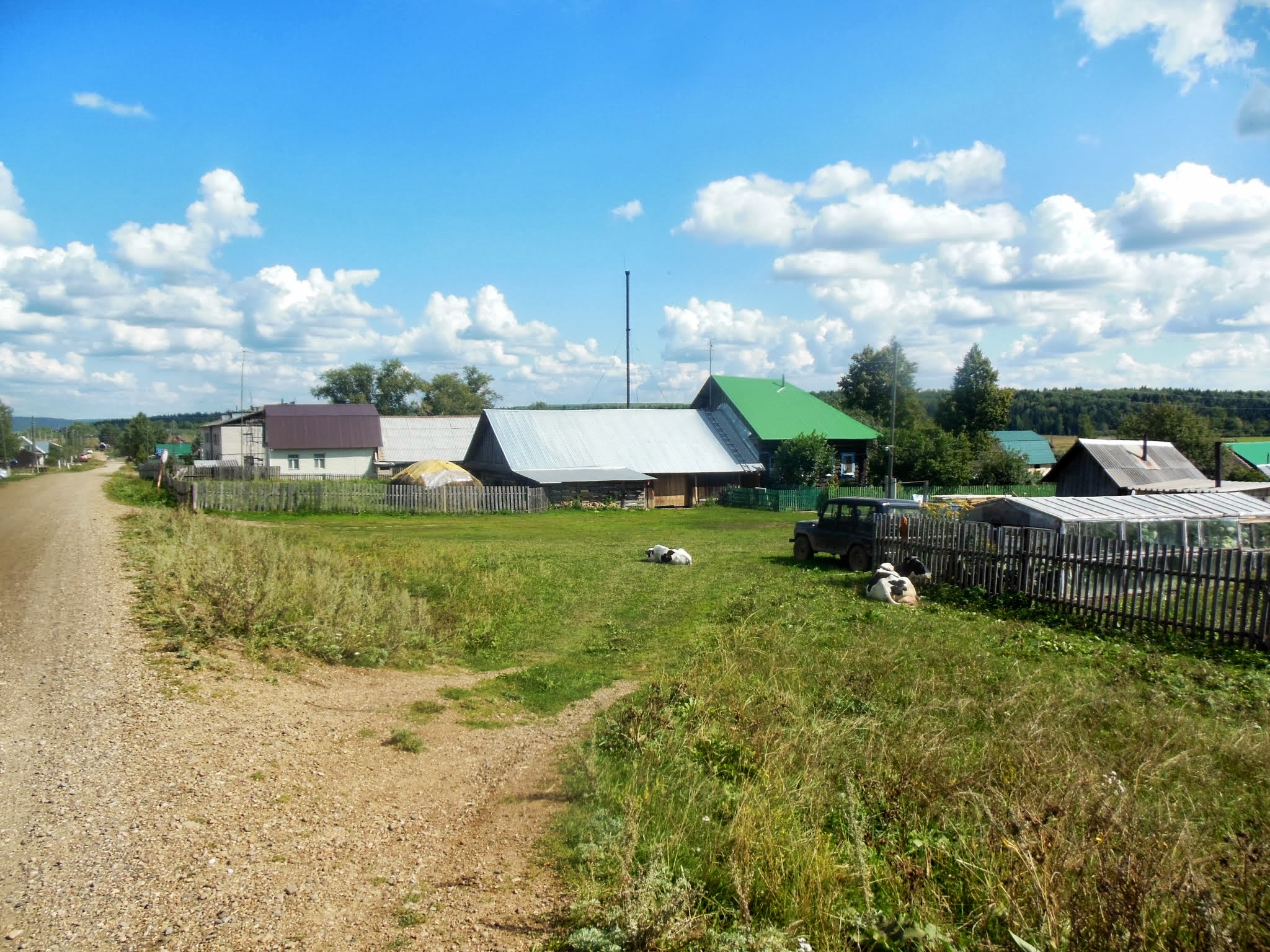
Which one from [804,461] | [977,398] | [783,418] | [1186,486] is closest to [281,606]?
[1186,486]

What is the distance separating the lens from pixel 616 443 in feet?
164

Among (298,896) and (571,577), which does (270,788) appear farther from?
(571,577)

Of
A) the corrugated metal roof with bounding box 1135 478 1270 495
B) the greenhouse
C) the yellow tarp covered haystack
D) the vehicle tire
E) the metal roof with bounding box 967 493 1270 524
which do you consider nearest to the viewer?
the greenhouse

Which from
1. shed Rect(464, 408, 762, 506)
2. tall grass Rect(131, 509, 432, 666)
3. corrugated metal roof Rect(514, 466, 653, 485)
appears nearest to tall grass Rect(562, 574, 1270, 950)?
tall grass Rect(131, 509, 432, 666)

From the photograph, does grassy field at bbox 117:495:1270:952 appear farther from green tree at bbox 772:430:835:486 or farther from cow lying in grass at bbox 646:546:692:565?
green tree at bbox 772:430:835:486

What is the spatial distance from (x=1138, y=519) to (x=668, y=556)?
1052 centimetres

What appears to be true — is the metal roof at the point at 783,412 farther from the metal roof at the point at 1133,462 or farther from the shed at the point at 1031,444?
the shed at the point at 1031,444

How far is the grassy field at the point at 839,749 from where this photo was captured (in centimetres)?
455

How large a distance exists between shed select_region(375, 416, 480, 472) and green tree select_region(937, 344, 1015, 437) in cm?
4071

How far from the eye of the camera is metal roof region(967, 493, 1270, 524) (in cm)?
1745

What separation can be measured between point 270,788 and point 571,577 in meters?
12.5

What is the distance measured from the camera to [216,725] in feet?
25.4

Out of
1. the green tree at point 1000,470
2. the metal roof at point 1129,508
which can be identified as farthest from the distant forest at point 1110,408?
the metal roof at point 1129,508

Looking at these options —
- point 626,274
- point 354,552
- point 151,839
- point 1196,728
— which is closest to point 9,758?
point 151,839
